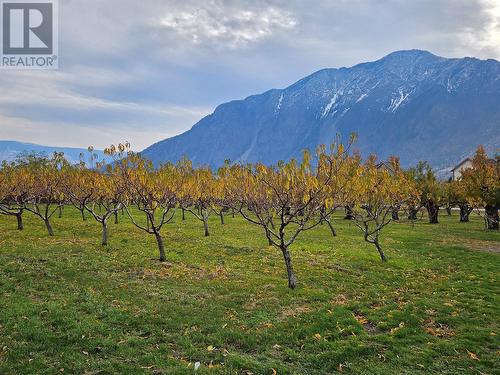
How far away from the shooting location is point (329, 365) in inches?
399

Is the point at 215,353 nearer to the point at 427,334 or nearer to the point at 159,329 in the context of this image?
the point at 159,329

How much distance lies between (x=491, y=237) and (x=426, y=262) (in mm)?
18784

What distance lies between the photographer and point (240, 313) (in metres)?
14.1

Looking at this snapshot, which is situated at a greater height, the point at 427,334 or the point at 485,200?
the point at 485,200

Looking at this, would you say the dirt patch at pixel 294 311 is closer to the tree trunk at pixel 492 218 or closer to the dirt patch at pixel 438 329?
the dirt patch at pixel 438 329

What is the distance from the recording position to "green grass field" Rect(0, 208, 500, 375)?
403 inches

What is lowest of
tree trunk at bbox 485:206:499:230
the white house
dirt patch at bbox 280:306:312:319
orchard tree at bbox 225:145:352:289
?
dirt patch at bbox 280:306:312:319

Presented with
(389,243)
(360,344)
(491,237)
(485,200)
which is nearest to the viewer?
(360,344)

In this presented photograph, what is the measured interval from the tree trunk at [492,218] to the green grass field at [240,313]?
2126 cm

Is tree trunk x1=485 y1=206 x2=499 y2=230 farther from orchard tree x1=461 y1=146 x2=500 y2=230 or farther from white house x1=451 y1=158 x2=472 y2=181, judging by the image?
white house x1=451 y1=158 x2=472 y2=181

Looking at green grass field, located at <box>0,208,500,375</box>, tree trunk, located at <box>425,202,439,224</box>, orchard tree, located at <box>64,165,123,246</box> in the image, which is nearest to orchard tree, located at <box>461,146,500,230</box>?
tree trunk, located at <box>425,202,439,224</box>

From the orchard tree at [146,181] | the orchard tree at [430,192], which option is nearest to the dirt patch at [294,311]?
the orchard tree at [146,181]

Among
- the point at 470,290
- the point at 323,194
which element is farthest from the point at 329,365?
the point at 470,290

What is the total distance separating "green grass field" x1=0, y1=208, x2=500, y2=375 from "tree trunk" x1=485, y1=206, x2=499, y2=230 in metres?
21.3
